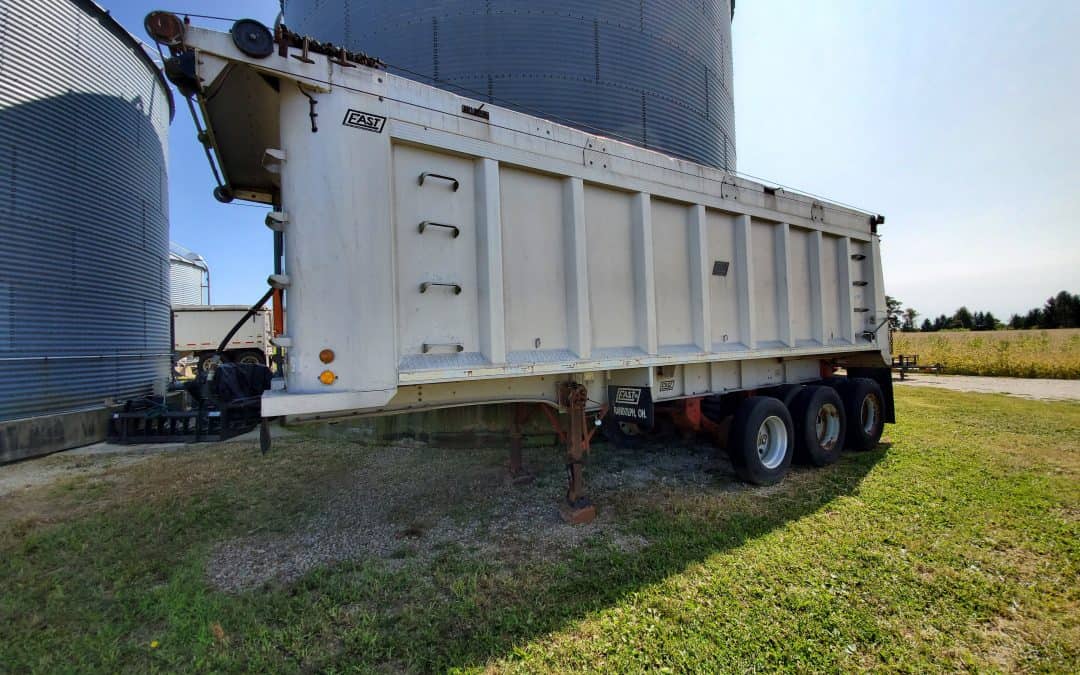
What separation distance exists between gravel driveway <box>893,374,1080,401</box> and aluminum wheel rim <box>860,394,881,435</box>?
9079 mm

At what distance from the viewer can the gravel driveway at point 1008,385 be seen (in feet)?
41.9

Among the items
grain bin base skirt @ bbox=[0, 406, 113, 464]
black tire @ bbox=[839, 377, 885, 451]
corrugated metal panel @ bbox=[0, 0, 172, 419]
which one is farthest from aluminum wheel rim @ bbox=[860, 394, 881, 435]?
corrugated metal panel @ bbox=[0, 0, 172, 419]

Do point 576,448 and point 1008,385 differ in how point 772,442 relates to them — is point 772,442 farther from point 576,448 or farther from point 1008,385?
point 1008,385

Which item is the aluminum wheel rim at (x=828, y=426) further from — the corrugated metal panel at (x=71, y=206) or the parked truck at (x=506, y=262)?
the corrugated metal panel at (x=71, y=206)

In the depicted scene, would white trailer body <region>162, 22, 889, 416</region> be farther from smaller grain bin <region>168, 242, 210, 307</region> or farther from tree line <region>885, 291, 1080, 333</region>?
tree line <region>885, 291, 1080, 333</region>

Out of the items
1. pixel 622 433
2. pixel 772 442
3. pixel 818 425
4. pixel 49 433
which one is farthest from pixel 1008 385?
pixel 49 433

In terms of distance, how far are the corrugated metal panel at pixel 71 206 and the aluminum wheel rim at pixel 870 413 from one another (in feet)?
30.7

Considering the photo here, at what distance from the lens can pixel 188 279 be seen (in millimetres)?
22062

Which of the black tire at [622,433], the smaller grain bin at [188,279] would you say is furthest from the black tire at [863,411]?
the smaller grain bin at [188,279]

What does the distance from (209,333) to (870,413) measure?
20.6m

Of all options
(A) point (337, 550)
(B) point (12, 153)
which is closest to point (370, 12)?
(B) point (12, 153)

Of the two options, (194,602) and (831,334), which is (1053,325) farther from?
(194,602)

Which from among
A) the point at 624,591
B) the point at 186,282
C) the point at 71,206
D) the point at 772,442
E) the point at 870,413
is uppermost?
the point at 186,282

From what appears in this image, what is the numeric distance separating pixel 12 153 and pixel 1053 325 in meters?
88.8
